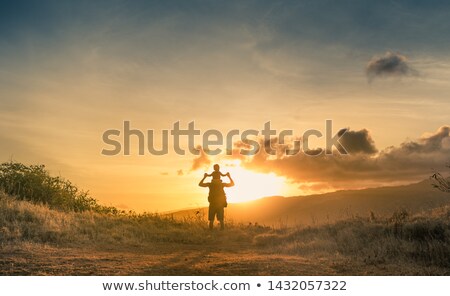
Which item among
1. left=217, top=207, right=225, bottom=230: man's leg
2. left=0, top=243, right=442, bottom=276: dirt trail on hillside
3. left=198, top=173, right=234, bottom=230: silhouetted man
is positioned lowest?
left=0, top=243, right=442, bottom=276: dirt trail on hillside

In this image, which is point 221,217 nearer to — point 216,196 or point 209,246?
point 216,196

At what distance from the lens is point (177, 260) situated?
13.3 metres

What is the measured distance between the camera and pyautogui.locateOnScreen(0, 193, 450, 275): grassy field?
37.9ft

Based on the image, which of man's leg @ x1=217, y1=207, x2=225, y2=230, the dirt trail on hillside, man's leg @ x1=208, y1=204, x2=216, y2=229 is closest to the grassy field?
the dirt trail on hillside

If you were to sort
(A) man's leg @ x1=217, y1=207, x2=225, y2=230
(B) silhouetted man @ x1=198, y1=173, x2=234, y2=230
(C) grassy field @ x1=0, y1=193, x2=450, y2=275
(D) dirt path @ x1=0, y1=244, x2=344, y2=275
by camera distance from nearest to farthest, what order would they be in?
1. (D) dirt path @ x1=0, y1=244, x2=344, y2=275
2. (C) grassy field @ x1=0, y1=193, x2=450, y2=275
3. (A) man's leg @ x1=217, y1=207, x2=225, y2=230
4. (B) silhouetted man @ x1=198, y1=173, x2=234, y2=230

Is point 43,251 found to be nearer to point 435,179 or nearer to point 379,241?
point 379,241

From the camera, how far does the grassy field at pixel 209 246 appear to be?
37.9ft

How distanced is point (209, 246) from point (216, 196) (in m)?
5.03

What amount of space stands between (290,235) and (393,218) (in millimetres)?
4153

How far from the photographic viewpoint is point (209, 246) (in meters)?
18.1

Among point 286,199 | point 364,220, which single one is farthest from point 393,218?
point 286,199

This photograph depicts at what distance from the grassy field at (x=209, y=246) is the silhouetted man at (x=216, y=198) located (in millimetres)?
762

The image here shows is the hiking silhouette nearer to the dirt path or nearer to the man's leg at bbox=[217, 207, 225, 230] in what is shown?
the man's leg at bbox=[217, 207, 225, 230]

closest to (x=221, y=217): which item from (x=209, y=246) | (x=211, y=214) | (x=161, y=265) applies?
(x=211, y=214)
